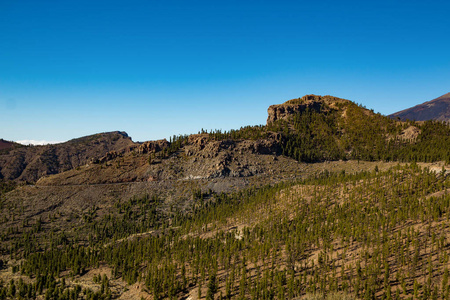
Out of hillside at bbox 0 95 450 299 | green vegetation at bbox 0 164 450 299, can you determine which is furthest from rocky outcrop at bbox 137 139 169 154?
green vegetation at bbox 0 164 450 299

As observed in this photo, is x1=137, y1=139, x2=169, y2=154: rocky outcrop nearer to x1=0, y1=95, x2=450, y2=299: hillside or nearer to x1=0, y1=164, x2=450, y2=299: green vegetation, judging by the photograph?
x1=0, y1=95, x2=450, y2=299: hillside

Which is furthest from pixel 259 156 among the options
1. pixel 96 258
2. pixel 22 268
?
pixel 22 268

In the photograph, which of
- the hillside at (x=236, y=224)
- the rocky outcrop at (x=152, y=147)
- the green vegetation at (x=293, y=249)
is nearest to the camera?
the green vegetation at (x=293, y=249)

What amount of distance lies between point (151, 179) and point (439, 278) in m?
139

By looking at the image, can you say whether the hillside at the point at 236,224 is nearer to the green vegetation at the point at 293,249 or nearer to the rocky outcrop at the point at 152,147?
the green vegetation at the point at 293,249

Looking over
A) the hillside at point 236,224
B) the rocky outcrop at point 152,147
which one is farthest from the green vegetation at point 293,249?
the rocky outcrop at point 152,147

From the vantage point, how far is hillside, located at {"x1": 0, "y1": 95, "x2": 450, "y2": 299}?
53.4 metres

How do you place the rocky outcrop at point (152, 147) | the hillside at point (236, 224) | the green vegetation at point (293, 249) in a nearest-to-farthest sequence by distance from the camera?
the green vegetation at point (293, 249), the hillside at point (236, 224), the rocky outcrop at point (152, 147)

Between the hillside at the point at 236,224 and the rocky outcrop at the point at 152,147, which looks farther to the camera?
the rocky outcrop at the point at 152,147

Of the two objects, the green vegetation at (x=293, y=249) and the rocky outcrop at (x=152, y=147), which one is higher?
the rocky outcrop at (x=152, y=147)

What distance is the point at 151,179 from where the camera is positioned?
160375mm

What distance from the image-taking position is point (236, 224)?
99000 millimetres

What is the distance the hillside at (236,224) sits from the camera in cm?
5341

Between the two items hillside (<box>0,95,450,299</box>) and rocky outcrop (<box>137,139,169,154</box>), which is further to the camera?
rocky outcrop (<box>137,139,169,154</box>)
